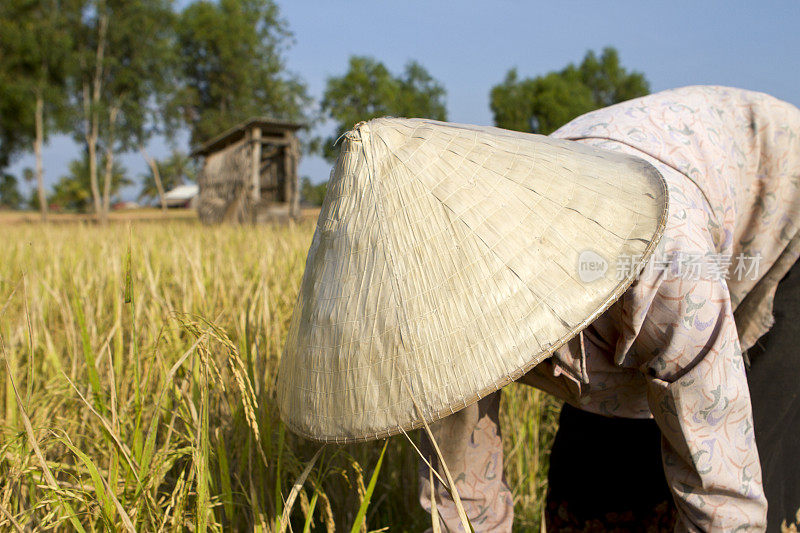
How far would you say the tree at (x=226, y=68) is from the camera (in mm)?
21656

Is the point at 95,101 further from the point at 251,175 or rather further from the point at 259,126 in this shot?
the point at 251,175

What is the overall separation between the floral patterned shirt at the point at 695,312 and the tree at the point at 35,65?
15575 mm

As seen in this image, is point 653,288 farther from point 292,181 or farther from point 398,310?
point 292,181

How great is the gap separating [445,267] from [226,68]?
2401cm

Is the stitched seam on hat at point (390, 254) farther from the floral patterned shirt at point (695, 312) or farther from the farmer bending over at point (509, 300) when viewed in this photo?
the floral patterned shirt at point (695, 312)

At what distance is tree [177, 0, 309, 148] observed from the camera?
2166cm

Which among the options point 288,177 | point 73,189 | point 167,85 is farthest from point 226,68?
point 73,189

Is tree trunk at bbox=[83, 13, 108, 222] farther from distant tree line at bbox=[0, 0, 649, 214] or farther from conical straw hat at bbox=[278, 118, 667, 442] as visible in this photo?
conical straw hat at bbox=[278, 118, 667, 442]

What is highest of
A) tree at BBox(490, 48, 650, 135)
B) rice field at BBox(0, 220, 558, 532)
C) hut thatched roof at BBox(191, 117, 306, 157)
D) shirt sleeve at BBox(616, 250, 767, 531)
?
tree at BBox(490, 48, 650, 135)

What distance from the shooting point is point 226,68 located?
72.5ft

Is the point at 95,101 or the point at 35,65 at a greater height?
the point at 35,65

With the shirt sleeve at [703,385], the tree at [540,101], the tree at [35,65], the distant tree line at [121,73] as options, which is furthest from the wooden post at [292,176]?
the tree at [540,101]

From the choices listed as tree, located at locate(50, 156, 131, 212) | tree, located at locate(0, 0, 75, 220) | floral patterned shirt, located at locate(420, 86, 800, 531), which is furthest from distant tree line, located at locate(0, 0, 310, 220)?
tree, located at locate(50, 156, 131, 212)

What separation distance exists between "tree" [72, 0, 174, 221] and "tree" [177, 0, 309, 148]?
166 inches
